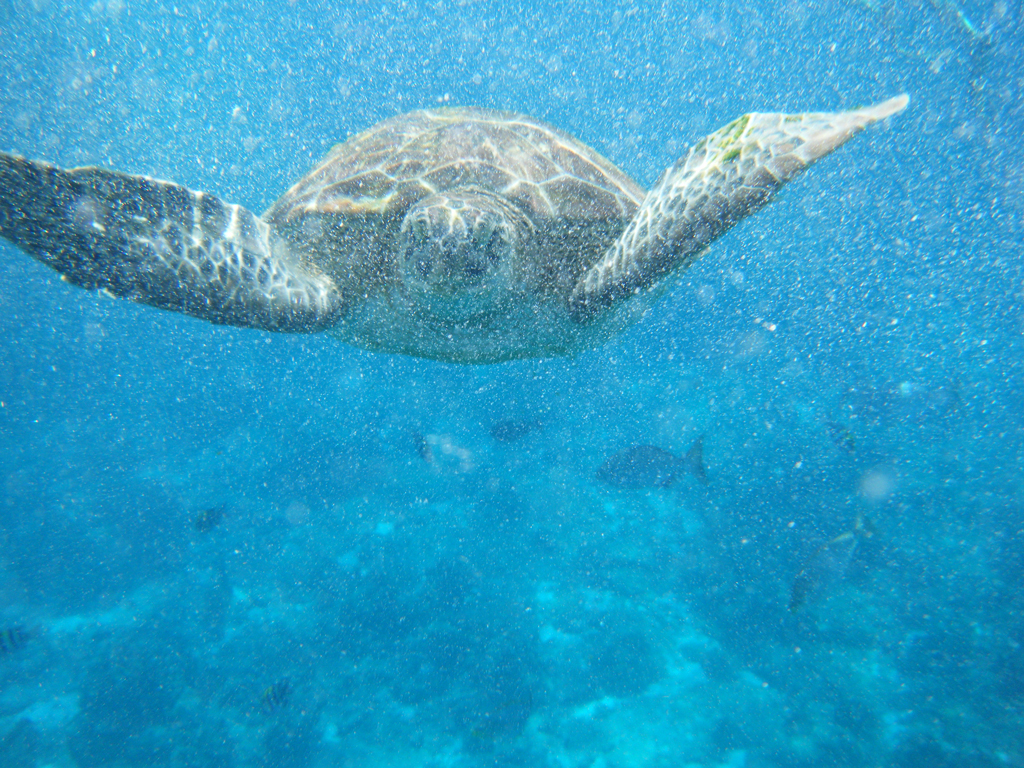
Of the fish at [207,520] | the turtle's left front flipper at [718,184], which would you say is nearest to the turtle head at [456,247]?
the turtle's left front flipper at [718,184]

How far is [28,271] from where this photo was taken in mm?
23750

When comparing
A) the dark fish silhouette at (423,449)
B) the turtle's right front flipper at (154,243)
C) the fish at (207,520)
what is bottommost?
the turtle's right front flipper at (154,243)

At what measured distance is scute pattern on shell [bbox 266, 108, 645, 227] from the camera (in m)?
4.61

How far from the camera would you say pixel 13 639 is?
399 inches

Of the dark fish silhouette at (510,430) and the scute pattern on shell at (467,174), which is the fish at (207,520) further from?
the scute pattern on shell at (467,174)

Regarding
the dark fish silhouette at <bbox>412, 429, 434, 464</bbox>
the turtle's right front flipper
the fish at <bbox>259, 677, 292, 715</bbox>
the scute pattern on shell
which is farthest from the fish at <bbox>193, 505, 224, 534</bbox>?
the turtle's right front flipper

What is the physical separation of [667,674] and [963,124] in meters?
22.8

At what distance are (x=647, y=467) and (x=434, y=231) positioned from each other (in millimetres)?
10584

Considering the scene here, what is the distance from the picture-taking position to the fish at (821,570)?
9.97 m

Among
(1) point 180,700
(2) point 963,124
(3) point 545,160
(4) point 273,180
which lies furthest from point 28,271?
(2) point 963,124

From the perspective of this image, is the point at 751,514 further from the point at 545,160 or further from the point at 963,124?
the point at 963,124

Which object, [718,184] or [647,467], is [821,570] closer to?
[647,467]

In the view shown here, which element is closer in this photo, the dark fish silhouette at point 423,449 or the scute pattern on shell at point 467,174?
the scute pattern on shell at point 467,174

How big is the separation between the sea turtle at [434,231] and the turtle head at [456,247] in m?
0.01
